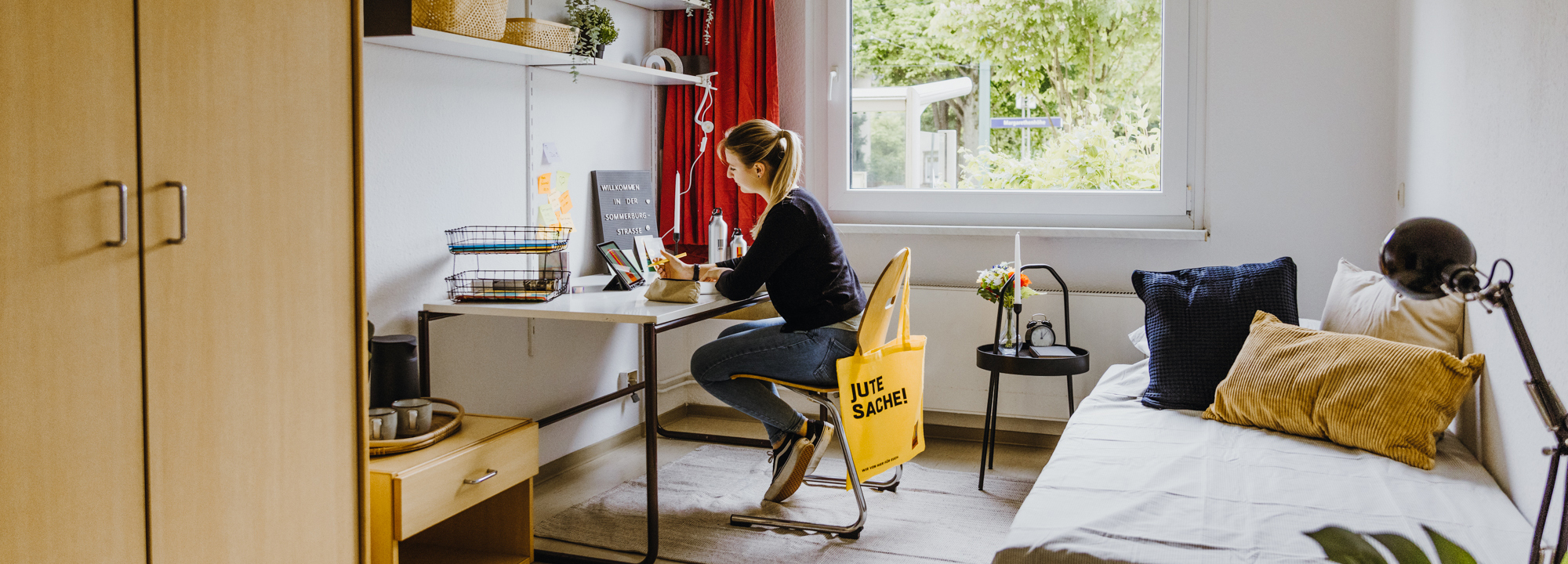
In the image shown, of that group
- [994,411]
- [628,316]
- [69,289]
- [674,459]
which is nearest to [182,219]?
[69,289]

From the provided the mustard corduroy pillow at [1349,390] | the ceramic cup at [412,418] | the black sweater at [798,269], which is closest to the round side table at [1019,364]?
the black sweater at [798,269]

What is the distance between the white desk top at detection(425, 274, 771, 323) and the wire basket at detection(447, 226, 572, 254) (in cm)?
14

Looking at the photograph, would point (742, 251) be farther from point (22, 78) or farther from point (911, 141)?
point (22, 78)

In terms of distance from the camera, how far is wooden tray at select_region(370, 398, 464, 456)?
210 cm

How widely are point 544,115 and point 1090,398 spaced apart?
1.84 meters

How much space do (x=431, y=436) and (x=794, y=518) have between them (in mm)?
1058

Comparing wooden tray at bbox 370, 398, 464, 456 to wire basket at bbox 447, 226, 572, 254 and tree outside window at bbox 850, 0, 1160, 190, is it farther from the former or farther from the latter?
tree outside window at bbox 850, 0, 1160, 190

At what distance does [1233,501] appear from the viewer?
172cm

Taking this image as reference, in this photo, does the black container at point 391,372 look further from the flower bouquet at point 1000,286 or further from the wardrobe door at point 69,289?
the flower bouquet at point 1000,286

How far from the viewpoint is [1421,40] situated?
8.65ft

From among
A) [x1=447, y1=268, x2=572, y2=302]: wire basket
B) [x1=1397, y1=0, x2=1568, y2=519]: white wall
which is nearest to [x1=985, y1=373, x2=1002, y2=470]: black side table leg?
[x1=1397, y1=0, x2=1568, y2=519]: white wall

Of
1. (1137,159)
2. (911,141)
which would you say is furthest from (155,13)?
(1137,159)

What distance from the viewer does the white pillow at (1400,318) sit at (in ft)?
7.15

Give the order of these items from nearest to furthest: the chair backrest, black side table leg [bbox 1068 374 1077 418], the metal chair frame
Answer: the chair backrest < the metal chair frame < black side table leg [bbox 1068 374 1077 418]
